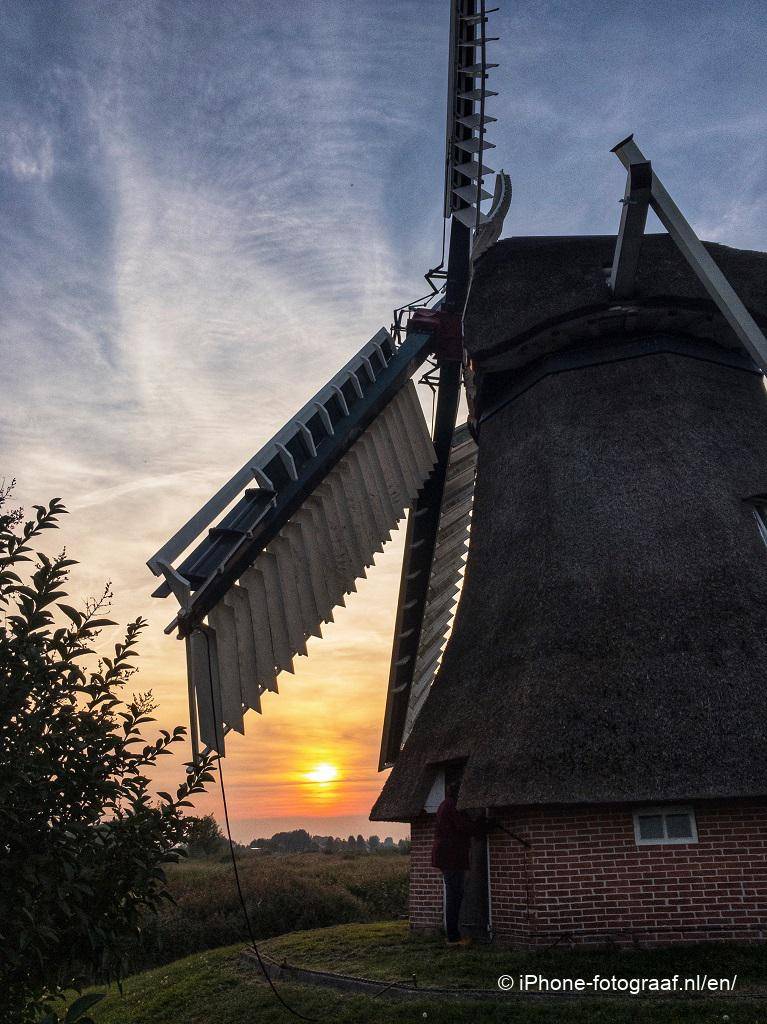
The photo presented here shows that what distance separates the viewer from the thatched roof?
7969 mm

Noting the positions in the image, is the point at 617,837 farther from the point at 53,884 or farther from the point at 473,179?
the point at 473,179

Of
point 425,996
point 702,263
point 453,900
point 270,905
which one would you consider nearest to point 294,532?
point 453,900

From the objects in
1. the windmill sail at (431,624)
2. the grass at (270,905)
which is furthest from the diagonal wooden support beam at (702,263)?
the grass at (270,905)

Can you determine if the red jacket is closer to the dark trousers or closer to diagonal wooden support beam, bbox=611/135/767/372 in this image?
the dark trousers

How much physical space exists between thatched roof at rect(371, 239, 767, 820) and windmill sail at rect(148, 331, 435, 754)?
1460mm

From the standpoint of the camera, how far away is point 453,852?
30.0ft

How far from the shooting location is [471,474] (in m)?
16.0

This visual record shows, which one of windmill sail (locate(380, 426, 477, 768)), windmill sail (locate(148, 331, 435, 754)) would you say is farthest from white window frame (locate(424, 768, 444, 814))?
windmill sail (locate(380, 426, 477, 768))

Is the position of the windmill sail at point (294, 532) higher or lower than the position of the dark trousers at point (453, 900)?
higher

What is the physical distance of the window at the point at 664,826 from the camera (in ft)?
26.3

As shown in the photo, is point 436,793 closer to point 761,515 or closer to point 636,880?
point 636,880

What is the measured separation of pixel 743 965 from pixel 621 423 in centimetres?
652

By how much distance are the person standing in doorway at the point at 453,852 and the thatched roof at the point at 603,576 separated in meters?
0.65

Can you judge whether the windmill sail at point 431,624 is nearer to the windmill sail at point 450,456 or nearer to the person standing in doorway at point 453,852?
the windmill sail at point 450,456
